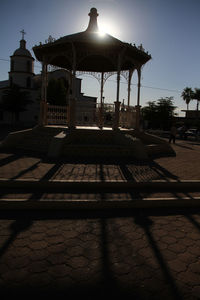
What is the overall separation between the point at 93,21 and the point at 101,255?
12.6 m

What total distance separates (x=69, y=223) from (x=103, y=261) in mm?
1231

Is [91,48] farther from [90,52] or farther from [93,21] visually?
[93,21]

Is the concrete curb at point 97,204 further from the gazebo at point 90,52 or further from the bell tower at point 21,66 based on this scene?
the bell tower at point 21,66

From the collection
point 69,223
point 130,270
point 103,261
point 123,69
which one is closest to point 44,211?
point 69,223

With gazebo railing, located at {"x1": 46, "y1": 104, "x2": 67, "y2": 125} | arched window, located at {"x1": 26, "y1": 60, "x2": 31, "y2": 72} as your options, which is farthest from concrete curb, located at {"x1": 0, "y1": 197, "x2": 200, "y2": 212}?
arched window, located at {"x1": 26, "y1": 60, "x2": 31, "y2": 72}

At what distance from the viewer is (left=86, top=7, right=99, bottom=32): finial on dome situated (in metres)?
11.5

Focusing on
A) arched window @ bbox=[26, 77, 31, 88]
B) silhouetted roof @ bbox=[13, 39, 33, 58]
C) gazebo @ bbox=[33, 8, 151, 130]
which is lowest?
gazebo @ bbox=[33, 8, 151, 130]

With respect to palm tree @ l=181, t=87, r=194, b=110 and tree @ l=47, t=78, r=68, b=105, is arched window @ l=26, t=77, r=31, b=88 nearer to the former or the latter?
tree @ l=47, t=78, r=68, b=105

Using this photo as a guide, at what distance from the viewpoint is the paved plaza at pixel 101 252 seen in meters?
2.27

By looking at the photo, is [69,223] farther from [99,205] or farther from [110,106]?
[110,106]

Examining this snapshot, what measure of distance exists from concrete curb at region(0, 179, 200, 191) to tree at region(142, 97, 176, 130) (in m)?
38.6

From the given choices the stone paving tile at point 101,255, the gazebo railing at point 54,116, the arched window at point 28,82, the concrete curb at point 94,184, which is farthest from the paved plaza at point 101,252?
the arched window at point 28,82

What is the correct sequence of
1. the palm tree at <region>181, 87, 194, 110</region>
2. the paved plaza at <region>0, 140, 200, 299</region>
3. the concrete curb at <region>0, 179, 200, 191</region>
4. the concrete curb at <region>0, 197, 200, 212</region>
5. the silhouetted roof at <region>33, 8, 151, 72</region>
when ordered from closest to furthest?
the paved plaza at <region>0, 140, 200, 299</region>, the concrete curb at <region>0, 197, 200, 212</region>, the concrete curb at <region>0, 179, 200, 191</region>, the silhouetted roof at <region>33, 8, 151, 72</region>, the palm tree at <region>181, 87, 194, 110</region>

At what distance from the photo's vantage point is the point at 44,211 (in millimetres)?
4266
